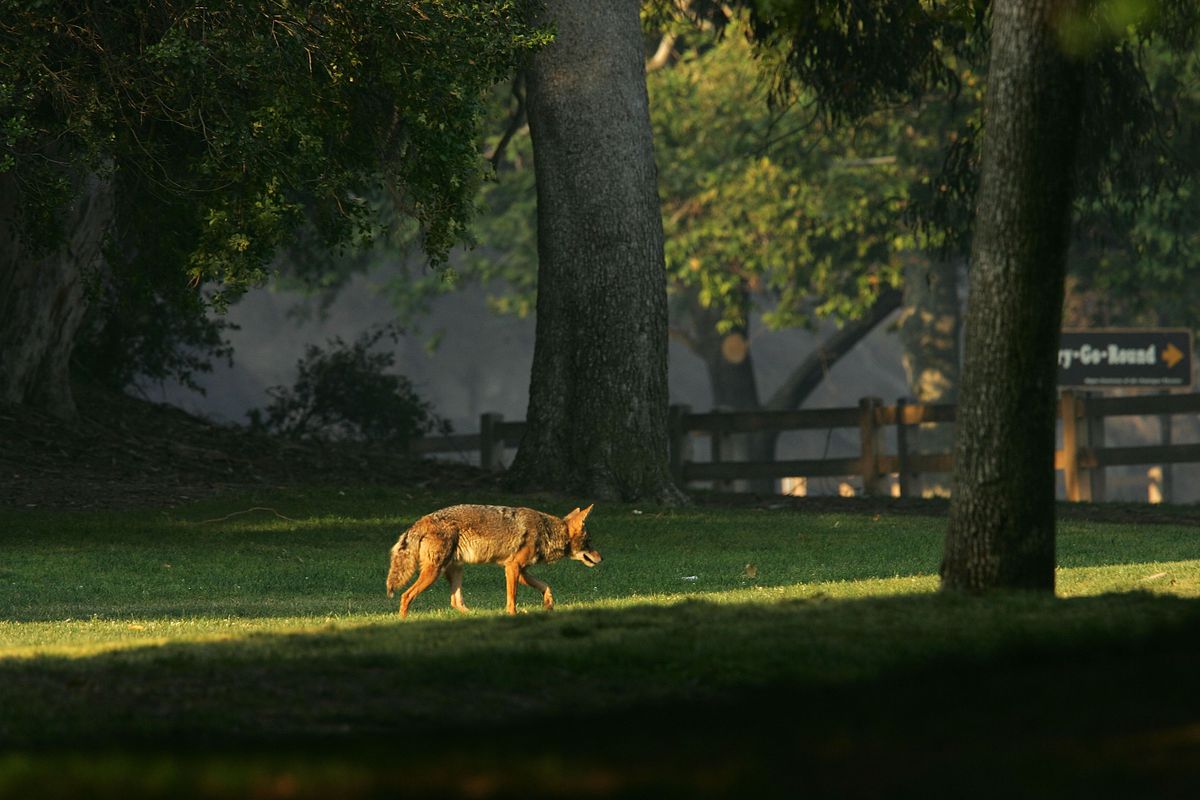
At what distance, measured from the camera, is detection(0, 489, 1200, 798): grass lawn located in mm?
5621

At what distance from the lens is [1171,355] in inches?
1271

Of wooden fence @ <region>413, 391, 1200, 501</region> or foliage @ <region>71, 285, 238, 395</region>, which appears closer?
wooden fence @ <region>413, 391, 1200, 501</region>

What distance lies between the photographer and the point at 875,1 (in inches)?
936

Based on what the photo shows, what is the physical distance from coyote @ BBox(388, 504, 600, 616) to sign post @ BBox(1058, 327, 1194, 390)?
2028 centimetres

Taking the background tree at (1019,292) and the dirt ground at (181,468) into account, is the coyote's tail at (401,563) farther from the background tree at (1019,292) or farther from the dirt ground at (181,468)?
the dirt ground at (181,468)

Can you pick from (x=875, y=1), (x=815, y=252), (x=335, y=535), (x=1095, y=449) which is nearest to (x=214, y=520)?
(x=335, y=535)

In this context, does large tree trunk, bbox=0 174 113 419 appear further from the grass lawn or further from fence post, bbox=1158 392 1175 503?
fence post, bbox=1158 392 1175 503

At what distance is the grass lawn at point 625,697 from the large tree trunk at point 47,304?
34.9ft

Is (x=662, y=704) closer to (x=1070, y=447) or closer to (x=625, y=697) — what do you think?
(x=625, y=697)

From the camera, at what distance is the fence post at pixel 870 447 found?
2925cm

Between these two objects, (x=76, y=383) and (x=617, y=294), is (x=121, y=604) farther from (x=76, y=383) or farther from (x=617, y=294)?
(x=76, y=383)

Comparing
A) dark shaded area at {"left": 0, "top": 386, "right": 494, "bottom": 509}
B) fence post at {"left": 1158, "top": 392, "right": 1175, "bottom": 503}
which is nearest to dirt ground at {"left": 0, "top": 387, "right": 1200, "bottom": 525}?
dark shaded area at {"left": 0, "top": 386, "right": 494, "bottom": 509}

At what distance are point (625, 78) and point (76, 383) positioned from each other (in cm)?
1074

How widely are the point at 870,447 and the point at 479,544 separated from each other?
1688 centimetres
